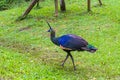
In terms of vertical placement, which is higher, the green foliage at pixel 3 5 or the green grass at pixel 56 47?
the green grass at pixel 56 47

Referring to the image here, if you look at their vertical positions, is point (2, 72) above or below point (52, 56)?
above

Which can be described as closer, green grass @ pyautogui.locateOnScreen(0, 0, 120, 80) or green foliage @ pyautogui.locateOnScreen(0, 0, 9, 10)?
green grass @ pyautogui.locateOnScreen(0, 0, 120, 80)

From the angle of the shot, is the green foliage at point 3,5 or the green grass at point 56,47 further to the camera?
the green foliage at point 3,5

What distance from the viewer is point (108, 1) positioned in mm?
23281

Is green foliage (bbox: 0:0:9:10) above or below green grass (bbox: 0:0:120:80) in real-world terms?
below

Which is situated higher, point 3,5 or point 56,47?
point 56,47

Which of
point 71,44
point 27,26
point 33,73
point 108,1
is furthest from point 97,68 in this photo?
point 108,1

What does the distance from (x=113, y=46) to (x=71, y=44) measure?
409cm

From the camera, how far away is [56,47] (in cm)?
1317

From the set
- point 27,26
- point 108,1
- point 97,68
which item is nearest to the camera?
point 97,68

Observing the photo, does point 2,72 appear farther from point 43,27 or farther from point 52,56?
point 43,27

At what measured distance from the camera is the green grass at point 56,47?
9273 millimetres

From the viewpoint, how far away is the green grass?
30.4ft

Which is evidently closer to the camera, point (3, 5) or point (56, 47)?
point (56, 47)
